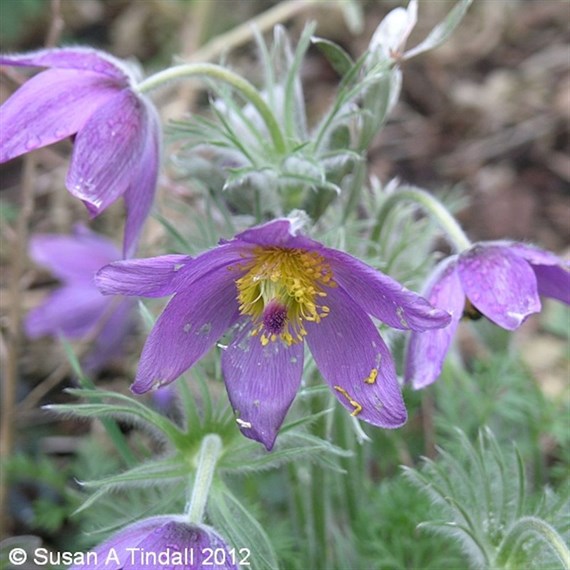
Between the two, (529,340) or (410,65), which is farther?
(410,65)

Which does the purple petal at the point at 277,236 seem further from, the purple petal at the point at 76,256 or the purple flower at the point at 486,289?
the purple petal at the point at 76,256

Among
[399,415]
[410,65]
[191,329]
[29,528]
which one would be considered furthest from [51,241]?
[410,65]

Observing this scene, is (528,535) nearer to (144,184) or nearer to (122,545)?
(122,545)

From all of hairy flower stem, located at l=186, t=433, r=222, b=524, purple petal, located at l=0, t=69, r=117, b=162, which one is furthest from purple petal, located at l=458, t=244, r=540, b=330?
purple petal, located at l=0, t=69, r=117, b=162

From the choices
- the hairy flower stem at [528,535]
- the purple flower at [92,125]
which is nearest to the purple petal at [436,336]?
the hairy flower stem at [528,535]

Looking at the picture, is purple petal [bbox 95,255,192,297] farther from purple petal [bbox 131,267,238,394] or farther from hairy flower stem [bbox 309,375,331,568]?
hairy flower stem [bbox 309,375,331,568]

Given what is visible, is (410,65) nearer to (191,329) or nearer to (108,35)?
(108,35)

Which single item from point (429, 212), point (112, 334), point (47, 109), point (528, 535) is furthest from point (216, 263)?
point (112, 334)
